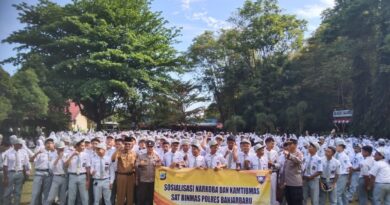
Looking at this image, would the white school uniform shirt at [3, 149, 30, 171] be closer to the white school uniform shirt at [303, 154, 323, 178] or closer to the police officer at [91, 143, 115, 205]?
the police officer at [91, 143, 115, 205]

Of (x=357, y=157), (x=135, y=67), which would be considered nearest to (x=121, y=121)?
(x=135, y=67)

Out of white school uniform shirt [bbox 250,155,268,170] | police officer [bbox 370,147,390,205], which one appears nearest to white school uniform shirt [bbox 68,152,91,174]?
white school uniform shirt [bbox 250,155,268,170]

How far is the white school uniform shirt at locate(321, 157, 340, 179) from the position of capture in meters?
9.19

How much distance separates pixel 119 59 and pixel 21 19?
24.7ft

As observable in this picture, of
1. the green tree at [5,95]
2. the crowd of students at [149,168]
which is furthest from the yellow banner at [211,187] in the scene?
the green tree at [5,95]

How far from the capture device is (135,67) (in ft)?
102

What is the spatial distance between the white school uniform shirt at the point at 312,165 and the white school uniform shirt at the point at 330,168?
0.82ft

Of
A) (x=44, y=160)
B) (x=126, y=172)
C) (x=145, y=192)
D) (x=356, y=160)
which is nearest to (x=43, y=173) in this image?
(x=44, y=160)

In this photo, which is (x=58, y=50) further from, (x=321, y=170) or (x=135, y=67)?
(x=321, y=170)

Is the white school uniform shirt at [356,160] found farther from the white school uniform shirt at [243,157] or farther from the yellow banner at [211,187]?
the yellow banner at [211,187]

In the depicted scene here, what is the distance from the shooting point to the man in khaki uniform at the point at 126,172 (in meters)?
8.68

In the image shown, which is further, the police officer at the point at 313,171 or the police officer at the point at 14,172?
the police officer at the point at 14,172

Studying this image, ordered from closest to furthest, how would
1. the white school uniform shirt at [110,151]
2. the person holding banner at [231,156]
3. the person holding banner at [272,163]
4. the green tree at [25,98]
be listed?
1. the person holding banner at [272,163]
2. the person holding banner at [231,156]
3. the white school uniform shirt at [110,151]
4. the green tree at [25,98]

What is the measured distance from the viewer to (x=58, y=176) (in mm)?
9195
